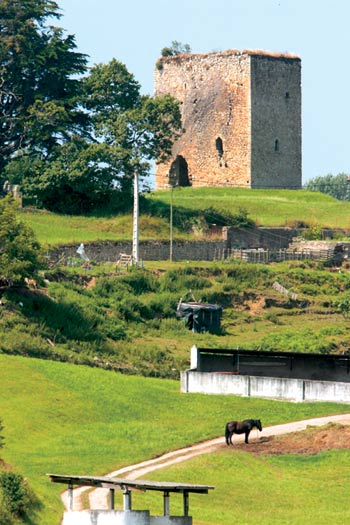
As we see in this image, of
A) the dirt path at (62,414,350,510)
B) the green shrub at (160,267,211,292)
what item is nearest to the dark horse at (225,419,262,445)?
the dirt path at (62,414,350,510)

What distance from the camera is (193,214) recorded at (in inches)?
3711

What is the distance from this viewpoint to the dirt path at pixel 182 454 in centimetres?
4275

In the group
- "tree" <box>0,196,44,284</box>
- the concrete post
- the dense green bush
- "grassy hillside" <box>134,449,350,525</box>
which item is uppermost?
"tree" <box>0,196,44,284</box>

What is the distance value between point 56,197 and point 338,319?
18766mm

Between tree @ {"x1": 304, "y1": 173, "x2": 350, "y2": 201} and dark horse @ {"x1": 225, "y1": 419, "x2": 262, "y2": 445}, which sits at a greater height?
tree @ {"x1": 304, "y1": 173, "x2": 350, "y2": 201}

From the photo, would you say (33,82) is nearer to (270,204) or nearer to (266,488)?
(270,204)

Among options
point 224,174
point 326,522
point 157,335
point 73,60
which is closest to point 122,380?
point 157,335

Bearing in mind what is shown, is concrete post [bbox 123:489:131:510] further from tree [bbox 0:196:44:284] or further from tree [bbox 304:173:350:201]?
tree [bbox 304:173:350:201]

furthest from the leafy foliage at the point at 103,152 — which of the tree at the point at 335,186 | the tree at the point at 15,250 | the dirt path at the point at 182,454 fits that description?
the tree at the point at 335,186

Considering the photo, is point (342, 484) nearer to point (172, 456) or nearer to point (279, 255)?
point (172, 456)

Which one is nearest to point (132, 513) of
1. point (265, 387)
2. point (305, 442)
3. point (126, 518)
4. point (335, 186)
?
point (126, 518)

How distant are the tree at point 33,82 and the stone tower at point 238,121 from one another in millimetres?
15449

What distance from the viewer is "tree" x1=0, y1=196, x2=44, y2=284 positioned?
71812 millimetres

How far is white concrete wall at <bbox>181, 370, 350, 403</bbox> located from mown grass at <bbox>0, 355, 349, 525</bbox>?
0.72 meters
